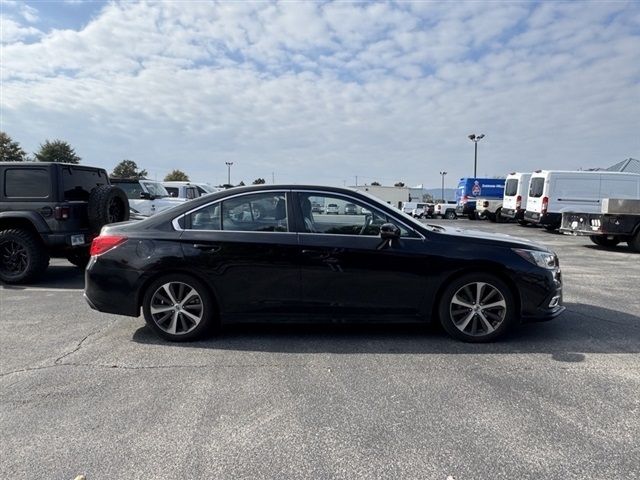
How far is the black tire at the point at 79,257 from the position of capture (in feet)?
28.4

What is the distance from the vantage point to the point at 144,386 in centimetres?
373

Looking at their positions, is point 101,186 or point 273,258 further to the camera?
point 101,186

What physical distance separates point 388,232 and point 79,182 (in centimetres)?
614

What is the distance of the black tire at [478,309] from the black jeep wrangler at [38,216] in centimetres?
598

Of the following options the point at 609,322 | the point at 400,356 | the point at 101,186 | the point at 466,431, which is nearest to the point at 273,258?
the point at 400,356

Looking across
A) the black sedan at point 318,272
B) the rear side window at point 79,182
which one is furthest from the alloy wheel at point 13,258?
the black sedan at point 318,272

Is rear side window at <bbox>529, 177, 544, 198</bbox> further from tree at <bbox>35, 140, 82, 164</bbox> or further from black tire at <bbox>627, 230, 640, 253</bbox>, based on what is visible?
tree at <bbox>35, 140, 82, 164</bbox>

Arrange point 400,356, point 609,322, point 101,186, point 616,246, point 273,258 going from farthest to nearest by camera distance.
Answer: point 616,246
point 101,186
point 609,322
point 273,258
point 400,356

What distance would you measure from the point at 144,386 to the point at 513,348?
3373 mm

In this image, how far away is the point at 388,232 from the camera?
4.58m

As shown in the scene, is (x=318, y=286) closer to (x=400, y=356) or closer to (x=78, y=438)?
(x=400, y=356)

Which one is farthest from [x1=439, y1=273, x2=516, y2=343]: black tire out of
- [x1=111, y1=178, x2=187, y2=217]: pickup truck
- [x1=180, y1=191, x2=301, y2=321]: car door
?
[x1=111, y1=178, x2=187, y2=217]: pickup truck

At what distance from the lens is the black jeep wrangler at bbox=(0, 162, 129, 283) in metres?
7.62

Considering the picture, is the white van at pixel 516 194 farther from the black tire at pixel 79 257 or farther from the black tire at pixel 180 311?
the black tire at pixel 180 311
